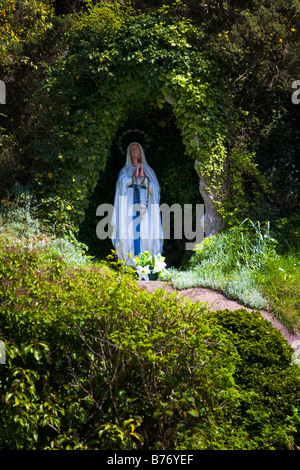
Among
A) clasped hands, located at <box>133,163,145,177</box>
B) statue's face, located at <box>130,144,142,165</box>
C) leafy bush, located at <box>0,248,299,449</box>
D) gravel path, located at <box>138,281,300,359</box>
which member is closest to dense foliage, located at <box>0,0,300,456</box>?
leafy bush, located at <box>0,248,299,449</box>

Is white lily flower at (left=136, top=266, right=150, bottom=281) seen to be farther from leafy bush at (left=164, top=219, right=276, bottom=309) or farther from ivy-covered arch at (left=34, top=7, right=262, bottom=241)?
ivy-covered arch at (left=34, top=7, right=262, bottom=241)

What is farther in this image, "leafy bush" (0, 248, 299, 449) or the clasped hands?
the clasped hands

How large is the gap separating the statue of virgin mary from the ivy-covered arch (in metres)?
0.49

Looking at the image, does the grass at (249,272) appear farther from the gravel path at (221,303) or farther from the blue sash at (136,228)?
the blue sash at (136,228)

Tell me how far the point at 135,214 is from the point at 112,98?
1769mm

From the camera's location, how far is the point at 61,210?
24.9 ft

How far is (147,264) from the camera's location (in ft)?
24.6

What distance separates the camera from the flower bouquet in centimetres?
749

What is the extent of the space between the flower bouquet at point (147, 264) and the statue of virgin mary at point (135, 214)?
57 centimetres

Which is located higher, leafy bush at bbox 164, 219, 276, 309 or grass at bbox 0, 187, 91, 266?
grass at bbox 0, 187, 91, 266

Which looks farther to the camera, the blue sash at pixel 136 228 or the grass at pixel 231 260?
the blue sash at pixel 136 228

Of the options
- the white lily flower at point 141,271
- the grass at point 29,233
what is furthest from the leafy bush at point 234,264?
the grass at point 29,233

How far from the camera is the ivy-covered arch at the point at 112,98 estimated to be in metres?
7.76

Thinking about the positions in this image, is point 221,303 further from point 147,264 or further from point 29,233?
point 29,233
